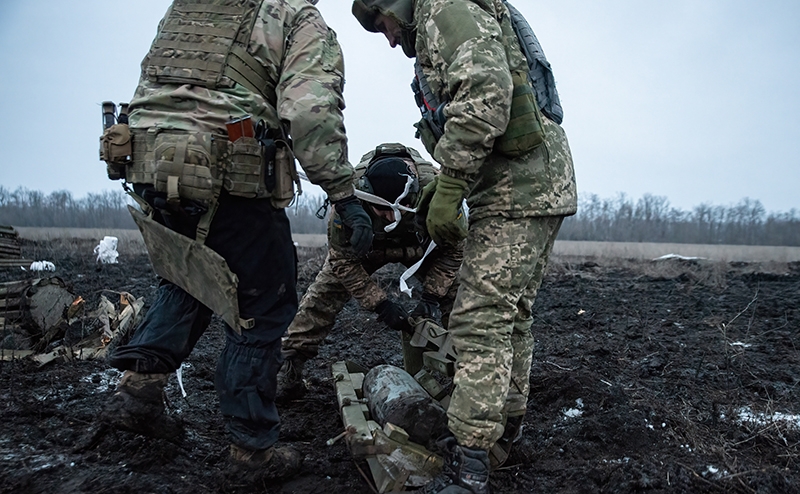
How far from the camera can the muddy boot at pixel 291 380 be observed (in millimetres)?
3535

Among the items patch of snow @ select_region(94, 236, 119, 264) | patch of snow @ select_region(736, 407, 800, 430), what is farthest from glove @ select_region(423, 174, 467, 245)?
patch of snow @ select_region(94, 236, 119, 264)

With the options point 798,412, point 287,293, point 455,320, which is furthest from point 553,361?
point 287,293

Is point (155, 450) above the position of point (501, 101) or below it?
below

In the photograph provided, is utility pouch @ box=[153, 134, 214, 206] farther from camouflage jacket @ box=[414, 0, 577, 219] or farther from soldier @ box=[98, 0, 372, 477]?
camouflage jacket @ box=[414, 0, 577, 219]

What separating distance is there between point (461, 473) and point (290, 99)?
66.1 inches

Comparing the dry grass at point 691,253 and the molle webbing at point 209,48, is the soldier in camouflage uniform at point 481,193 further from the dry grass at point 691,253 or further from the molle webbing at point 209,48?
the dry grass at point 691,253

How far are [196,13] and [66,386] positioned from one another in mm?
2403

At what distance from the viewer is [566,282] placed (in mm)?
10531

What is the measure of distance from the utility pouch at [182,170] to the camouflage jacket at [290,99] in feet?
0.34

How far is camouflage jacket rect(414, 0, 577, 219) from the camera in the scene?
2.16 metres

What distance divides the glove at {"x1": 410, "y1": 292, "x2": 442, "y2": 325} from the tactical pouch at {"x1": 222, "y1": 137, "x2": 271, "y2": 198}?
5.13ft

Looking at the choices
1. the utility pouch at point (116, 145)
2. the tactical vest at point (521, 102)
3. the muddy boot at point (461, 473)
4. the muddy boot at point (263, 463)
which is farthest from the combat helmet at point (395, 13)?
the muddy boot at point (263, 463)

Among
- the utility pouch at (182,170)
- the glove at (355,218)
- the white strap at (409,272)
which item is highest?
the utility pouch at (182,170)

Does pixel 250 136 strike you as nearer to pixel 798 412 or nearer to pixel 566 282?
pixel 798 412
